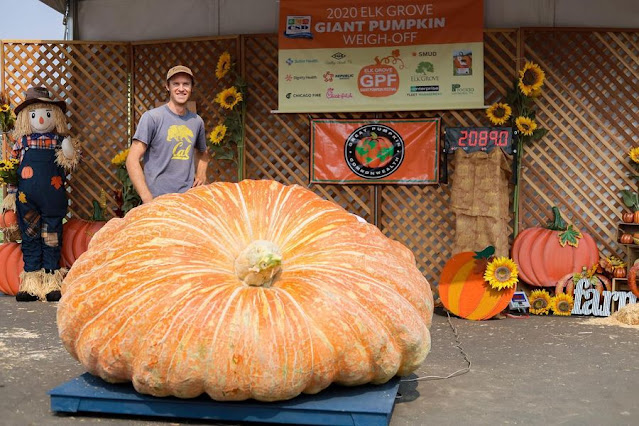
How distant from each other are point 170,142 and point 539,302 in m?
2.94

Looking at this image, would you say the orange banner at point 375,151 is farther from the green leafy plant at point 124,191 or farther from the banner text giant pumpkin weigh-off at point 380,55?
the green leafy plant at point 124,191

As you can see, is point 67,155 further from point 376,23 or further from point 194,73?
point 376,23

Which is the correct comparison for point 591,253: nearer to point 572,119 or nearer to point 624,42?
point 572,119

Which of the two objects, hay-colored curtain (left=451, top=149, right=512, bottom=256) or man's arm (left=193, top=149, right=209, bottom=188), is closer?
man's arm (left=193, top=149, right=209, bottom=188)

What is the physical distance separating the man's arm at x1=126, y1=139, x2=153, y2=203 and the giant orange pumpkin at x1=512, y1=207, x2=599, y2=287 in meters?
2.96

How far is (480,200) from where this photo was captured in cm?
544

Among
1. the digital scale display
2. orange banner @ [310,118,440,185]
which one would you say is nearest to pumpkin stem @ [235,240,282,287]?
the digital scale display

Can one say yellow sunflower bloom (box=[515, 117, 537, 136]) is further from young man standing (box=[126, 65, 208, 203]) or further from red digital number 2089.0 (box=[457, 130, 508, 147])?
young man standing (box=[126, 65, 208, 203])

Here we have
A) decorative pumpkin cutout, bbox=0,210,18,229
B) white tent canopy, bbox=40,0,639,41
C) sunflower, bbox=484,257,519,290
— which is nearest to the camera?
sunflower, bbox=484,257,519,290

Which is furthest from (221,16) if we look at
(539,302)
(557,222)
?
(539,302)

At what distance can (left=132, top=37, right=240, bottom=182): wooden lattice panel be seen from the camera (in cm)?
636

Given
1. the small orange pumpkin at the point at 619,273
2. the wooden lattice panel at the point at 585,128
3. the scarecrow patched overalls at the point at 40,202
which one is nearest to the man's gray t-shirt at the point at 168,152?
the scarecrow patched overalls at the point at 40,202

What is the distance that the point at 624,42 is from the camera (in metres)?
5.66

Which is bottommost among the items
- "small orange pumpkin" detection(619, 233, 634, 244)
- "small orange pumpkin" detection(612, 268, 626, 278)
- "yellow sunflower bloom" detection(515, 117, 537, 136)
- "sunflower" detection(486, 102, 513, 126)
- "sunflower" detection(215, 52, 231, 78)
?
"small orange pumpkin" detection(612, 268, 626, 278)
